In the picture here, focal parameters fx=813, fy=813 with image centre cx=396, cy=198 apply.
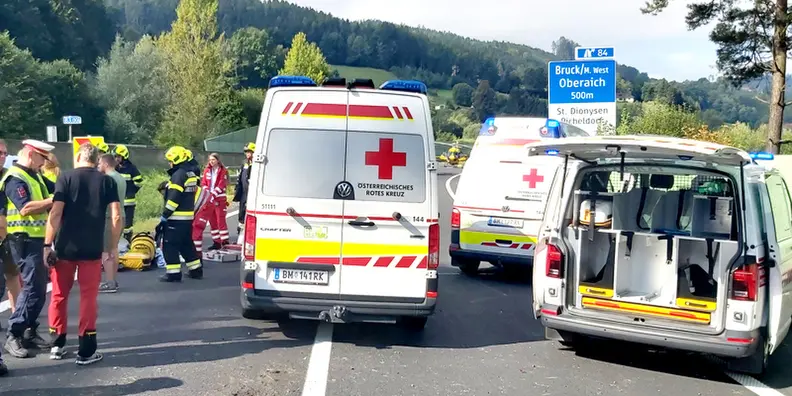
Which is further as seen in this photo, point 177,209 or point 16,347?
point 177,209

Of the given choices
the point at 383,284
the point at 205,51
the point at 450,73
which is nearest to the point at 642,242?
the point at 383,284

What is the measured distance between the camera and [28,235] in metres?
7.04

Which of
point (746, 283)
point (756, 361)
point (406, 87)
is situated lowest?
point (756, 361)

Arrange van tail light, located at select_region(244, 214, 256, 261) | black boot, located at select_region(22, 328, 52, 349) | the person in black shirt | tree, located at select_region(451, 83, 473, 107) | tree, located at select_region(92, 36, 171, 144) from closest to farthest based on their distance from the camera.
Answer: the person in black shirt < black boot, located at select_region(22, 328, 52, 349) < van tail light, located at select_region(244, 214, 256, 261) < tree, located at select_region(92, 36, 171, 144) < tree, located at select_region(451, 83, 473, 107)

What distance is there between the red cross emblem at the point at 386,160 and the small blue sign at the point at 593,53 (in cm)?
962

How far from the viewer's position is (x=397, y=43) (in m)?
132

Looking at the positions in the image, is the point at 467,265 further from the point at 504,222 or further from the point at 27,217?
the point at 27,217

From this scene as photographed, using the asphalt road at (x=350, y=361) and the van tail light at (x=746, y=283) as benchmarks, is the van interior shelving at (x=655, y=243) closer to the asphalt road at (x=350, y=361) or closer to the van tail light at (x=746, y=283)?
the van tail light at (x=746, y=283)

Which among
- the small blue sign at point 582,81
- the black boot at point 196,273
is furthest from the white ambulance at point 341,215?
the small blue sign at point 582,81

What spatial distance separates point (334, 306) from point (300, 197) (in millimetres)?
1024

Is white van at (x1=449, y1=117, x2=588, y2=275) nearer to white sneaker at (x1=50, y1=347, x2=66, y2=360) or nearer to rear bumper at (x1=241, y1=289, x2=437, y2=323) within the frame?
rear bumper at (x1=241, y1=289, x2=437, y2=323)

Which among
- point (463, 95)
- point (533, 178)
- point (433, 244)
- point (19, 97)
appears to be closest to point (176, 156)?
point (433, 244)

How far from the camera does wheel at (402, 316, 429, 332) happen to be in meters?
7.73

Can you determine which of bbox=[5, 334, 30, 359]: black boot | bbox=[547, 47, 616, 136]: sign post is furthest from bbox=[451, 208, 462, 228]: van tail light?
bbox=[5, 334, 30, 359]: black boot
